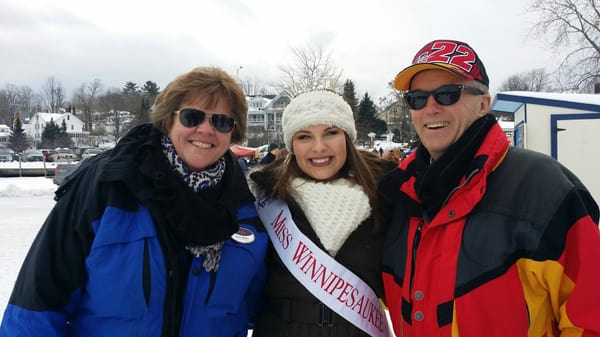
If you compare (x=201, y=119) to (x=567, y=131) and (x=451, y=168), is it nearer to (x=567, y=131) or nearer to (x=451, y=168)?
(x=451, y=168)

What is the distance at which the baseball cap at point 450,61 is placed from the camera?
198 cm

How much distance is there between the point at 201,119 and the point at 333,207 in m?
0.85

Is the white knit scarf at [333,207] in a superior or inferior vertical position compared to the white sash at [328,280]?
superior

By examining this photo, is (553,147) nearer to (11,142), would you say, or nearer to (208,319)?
(208,319)

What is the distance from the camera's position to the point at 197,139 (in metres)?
2.13

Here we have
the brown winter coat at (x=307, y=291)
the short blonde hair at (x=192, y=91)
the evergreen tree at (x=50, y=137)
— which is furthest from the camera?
the evergreen tree at (x=50, y=137)

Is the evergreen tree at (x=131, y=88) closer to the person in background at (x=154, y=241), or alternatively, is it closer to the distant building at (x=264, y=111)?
the distant building at (x=264, y=111)

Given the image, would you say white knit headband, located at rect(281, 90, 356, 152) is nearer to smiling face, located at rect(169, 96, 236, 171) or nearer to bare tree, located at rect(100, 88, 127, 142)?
smiling face, located at rect(169, 96, 236, 171)

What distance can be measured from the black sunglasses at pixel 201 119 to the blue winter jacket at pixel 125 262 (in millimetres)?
186

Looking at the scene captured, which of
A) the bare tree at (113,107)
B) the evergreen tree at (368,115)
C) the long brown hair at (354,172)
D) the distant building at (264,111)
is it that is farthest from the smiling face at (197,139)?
the bare tree at (113,107)

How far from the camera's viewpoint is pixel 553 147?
664 centimetres

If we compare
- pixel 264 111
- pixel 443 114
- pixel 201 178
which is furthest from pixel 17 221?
pixel 264 111

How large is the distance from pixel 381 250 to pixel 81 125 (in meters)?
96.8

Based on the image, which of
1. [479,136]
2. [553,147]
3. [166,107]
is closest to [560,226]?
[479,136]
